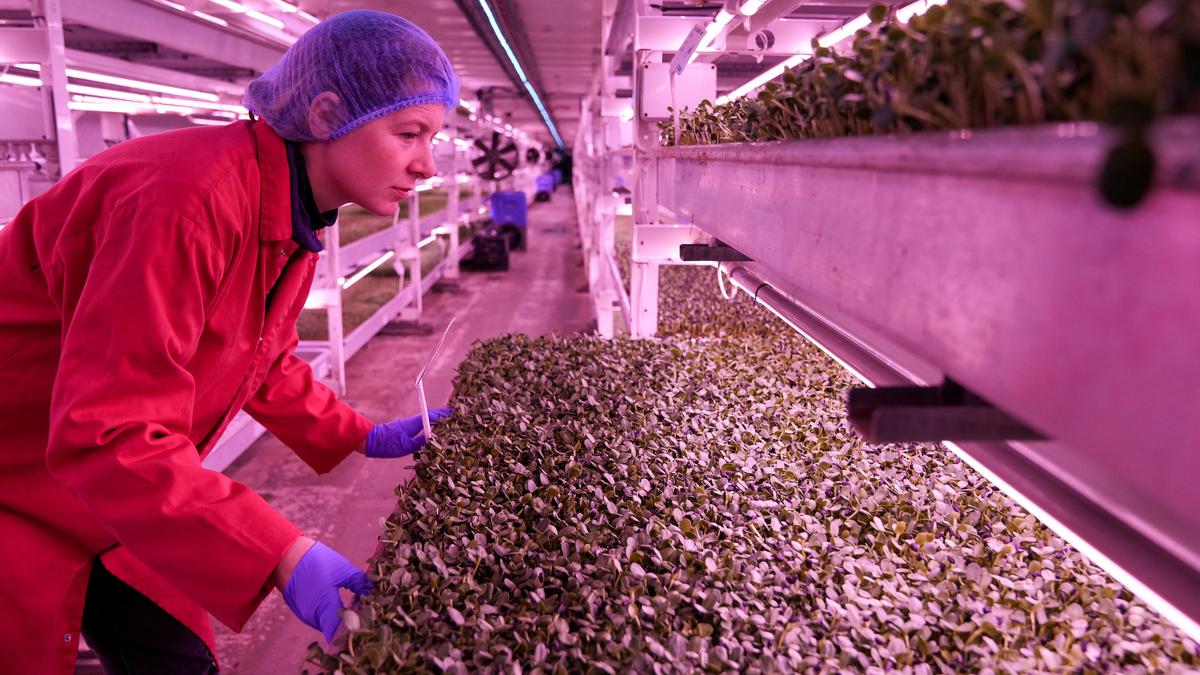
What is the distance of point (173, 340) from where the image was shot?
1346 millimetres

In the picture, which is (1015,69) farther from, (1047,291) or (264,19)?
(264,19)

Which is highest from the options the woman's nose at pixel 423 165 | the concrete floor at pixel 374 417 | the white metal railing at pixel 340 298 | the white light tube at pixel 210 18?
the white light tube at pixel 210 18

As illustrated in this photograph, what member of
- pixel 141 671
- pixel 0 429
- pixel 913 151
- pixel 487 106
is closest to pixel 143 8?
pixel 0 429

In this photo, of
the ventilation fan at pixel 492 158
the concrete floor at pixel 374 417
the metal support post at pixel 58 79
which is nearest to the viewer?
the metal support post at pixel 58 79

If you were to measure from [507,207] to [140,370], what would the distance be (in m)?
13.0

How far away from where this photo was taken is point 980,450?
1.12 m

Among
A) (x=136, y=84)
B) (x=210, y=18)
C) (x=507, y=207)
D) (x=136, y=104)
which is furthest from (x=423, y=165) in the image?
(x=507, y=207)

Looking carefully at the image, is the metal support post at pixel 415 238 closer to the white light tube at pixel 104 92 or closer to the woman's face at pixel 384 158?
the white light tube at pixel 104 92

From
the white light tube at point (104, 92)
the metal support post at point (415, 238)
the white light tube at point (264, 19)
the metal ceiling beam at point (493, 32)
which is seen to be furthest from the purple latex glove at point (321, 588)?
the metal support post at point (415, 238)

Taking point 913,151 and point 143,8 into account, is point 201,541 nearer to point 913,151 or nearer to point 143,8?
point 913,151

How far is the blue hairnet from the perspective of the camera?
1647 mm

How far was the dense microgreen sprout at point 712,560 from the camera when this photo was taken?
4.00ft

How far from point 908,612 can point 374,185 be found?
4.58 ft

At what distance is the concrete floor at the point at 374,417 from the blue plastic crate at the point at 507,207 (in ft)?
3.59
